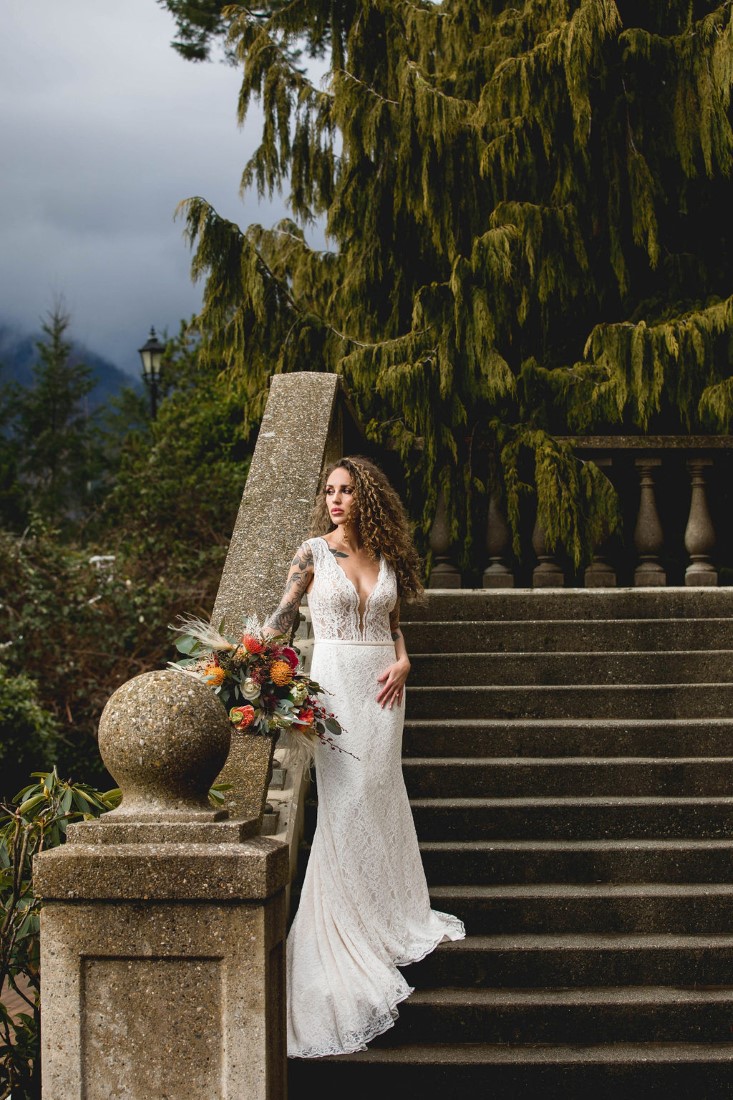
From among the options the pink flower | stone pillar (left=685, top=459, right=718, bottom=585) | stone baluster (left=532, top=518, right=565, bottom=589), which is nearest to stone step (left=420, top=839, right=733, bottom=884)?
the pink flower

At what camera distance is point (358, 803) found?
3988mm

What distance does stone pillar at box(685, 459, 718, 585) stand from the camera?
639 centimetres

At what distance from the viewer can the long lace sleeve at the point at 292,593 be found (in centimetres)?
405

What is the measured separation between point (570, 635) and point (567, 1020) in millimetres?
2248

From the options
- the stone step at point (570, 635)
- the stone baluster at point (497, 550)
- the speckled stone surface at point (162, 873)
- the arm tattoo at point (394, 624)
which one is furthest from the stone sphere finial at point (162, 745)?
the stone baluster at point (497, 550)

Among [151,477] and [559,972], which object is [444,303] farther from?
[151,477]

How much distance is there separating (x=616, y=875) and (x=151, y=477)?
9286 millimetres

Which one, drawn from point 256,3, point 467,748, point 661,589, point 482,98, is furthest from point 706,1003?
point 256,3

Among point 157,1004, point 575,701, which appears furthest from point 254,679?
point 575,701

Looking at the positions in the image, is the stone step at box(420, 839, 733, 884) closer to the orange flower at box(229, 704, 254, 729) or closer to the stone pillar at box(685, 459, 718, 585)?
the orange flower at box(229, 704, 254, 729)

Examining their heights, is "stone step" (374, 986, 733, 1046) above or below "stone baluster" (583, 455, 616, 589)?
below

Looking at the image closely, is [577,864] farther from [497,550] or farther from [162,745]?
[497,550]

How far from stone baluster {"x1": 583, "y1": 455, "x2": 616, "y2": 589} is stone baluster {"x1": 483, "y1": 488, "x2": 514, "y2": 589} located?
0.47 m

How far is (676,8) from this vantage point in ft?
25.3
